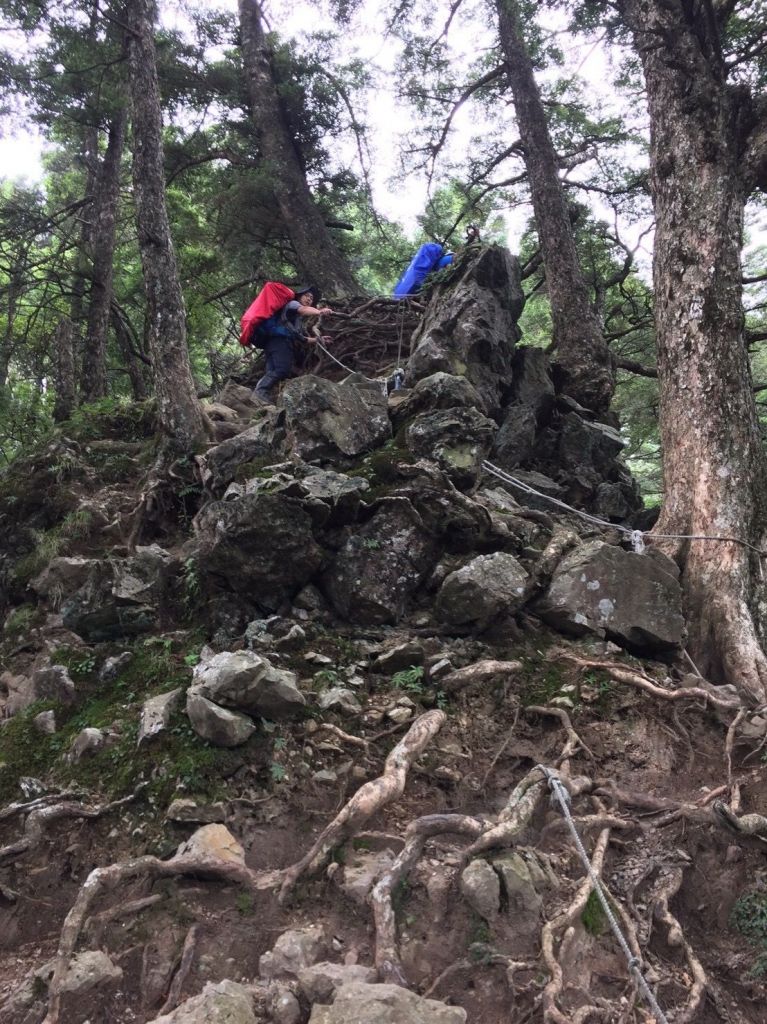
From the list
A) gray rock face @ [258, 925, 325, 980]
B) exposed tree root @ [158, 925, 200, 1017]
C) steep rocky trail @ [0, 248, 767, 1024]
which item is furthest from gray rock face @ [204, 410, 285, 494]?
gray rock face @ [258, 925, 325, 980]

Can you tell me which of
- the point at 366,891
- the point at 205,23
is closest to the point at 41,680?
the point at 366,891

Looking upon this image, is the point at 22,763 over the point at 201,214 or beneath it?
beneath

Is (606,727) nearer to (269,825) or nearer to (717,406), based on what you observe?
(269,825)

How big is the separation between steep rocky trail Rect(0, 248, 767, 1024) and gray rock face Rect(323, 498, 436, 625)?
0.03 metres

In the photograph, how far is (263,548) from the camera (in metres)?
5.05

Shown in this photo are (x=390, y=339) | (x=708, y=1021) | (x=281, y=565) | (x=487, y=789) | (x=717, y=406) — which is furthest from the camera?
(x=390, y=339)

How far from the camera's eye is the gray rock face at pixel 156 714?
391 centimetres

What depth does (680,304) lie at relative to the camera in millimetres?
6043

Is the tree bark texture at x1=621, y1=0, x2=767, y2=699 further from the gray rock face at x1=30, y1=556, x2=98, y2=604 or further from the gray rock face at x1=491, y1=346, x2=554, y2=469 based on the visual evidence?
the gray rock face at x1=30, y1=556, x2=98, y2=604

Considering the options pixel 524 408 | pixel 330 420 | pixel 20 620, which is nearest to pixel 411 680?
pixel 330 420

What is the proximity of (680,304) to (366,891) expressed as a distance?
5.74 m

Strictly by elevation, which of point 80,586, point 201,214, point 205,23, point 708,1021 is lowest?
point 708,1021

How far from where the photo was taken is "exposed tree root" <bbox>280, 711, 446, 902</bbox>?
3207 mm

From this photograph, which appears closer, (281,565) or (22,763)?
(22,763)
